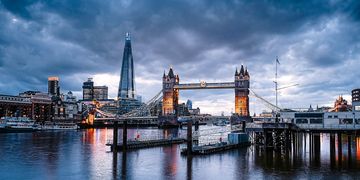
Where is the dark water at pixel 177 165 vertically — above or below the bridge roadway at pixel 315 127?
below

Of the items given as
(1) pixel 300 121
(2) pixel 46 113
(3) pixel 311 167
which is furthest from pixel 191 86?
(3) pixel 311 167

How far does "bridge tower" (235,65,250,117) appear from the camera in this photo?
189250mm

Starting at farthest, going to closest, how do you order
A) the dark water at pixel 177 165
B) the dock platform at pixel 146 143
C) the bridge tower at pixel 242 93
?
the bridge tower at pixel 242 93
the dock platform at pixel 146 143
the dark water at pixel 177 165

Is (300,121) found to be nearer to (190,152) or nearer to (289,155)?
(289,155)

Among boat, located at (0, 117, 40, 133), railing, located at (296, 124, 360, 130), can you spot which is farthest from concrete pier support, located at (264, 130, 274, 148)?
boat, located at (0, 117, 40, 133)

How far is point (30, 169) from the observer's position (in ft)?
148

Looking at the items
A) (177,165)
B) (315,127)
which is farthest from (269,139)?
(177,165)

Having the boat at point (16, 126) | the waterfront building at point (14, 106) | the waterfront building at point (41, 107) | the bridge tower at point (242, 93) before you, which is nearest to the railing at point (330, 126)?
the boat at point (16, 126)

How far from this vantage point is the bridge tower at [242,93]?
621 feet

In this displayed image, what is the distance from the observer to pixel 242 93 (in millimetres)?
192375

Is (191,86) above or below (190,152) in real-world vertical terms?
above

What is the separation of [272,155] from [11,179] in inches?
1359

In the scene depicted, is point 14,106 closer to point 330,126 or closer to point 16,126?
point 16,126

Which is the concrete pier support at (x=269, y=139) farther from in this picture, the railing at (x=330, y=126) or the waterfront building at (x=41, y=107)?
the waterfront building at (x=41, y=107)
